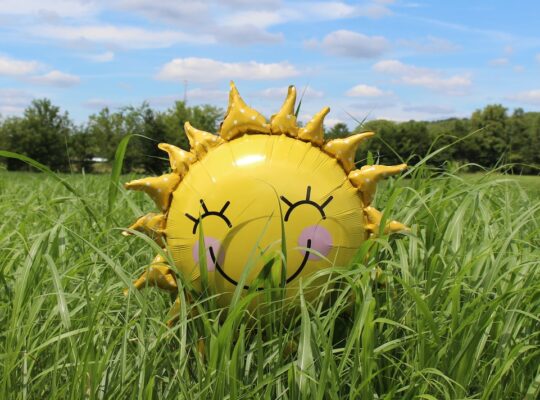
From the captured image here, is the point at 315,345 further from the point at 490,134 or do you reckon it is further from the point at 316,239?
the point at 490,134

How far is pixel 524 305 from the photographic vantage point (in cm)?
188

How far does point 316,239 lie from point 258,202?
213mm

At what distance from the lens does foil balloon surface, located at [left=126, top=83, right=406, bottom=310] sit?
182cm

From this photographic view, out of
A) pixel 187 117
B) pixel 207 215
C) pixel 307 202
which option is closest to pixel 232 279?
pixel 207 215

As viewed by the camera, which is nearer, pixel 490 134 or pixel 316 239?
pixel 316 239

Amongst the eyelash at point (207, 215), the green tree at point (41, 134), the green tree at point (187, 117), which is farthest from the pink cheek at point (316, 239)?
the green tree at point (41, 134)

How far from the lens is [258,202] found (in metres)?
1.82

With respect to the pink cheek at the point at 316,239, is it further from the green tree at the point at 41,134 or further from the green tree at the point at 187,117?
the green tree at the point at 41,134

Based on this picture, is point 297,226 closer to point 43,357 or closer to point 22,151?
point 43,357

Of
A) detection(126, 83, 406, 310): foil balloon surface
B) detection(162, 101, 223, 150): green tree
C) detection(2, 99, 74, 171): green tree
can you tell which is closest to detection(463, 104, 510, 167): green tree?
detection(162, 101, 223, 150): green tree

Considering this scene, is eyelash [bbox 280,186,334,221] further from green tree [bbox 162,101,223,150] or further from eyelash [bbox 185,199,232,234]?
green tree [bbox 162,101,223,150]

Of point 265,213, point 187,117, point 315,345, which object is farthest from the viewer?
point 187,117

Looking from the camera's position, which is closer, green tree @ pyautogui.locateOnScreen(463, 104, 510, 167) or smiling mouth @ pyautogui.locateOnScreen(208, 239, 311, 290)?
smiling mouth @ pyautogui.locateOnScreen(208, 239, 311, 290)

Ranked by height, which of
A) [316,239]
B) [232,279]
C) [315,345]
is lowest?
[315,345]
